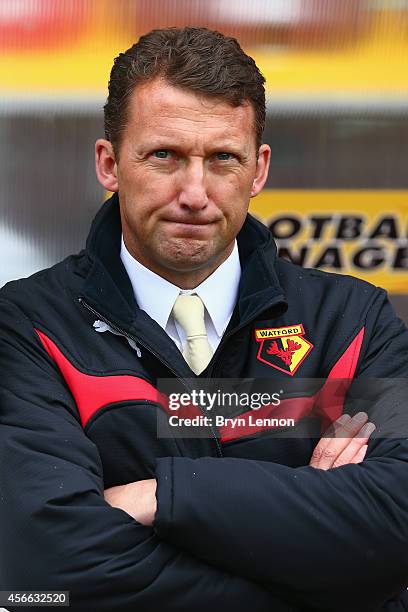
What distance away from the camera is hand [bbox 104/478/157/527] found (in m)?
2.03

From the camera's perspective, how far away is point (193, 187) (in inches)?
86.7

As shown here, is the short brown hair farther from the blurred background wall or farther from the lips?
the blurred background wall

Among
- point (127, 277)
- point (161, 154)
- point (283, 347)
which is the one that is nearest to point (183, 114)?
point (161, 154)

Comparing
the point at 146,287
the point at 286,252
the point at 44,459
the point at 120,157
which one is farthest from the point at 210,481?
the point at 286,252

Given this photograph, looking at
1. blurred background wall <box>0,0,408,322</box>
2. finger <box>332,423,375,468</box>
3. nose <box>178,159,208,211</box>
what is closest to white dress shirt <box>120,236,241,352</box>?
nose <box>178,159,208,211</box>

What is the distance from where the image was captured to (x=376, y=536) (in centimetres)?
200

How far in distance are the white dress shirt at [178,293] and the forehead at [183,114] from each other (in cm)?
32

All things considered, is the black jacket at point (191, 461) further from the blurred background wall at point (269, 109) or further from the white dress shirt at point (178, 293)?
the blurred background wall at point (269, 109)

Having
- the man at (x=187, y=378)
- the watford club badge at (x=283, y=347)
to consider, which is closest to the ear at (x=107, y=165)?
the man at (x=187, y=378)

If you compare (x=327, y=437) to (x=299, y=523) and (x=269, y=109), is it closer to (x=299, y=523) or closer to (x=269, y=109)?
(x=299, y=523)

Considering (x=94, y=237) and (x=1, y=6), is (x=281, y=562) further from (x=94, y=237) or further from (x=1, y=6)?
(x=1, y=6)

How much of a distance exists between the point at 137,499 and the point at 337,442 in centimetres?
46

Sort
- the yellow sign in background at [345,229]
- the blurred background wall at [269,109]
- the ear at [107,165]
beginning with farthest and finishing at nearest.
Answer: the yellow sign in background at [345,229]
the blurred background wall at [269,109]
the ear at [107,165]

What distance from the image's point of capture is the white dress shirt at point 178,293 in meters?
2.37
